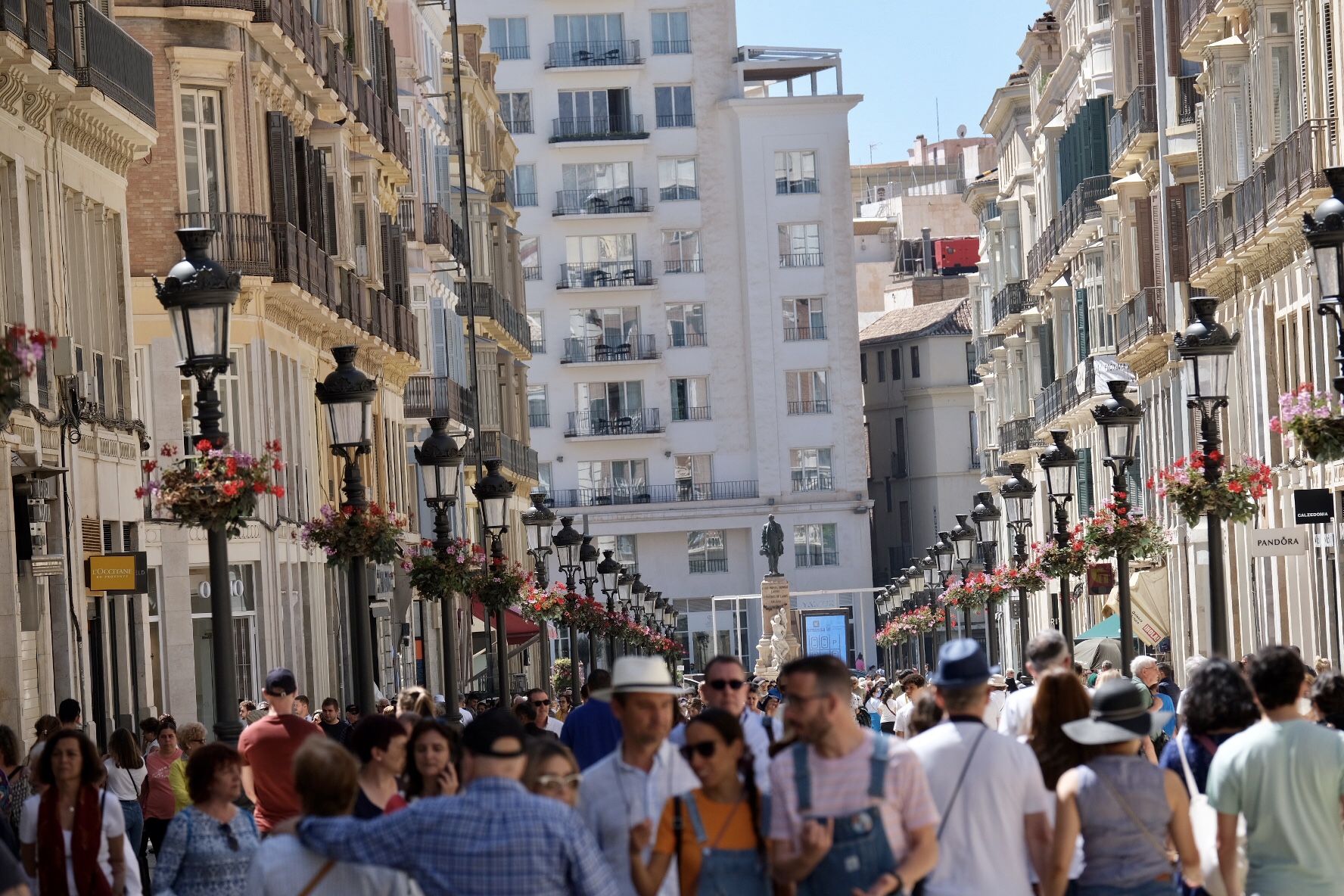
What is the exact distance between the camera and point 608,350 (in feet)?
328

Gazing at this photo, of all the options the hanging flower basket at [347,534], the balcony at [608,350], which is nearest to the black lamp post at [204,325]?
the hanging flower basket at [347,534]

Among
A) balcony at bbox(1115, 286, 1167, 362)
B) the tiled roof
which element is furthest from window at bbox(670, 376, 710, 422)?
balcony at bbox(1115, 286, 1167, 362)

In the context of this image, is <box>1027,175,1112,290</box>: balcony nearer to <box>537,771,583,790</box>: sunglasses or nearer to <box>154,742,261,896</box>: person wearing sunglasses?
<box>154,742,261,896</box>: person wearing sunglasses

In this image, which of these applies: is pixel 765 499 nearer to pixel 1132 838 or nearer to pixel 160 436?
pixel 160 436

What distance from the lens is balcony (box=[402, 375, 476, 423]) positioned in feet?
181

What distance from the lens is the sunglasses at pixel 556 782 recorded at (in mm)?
9523

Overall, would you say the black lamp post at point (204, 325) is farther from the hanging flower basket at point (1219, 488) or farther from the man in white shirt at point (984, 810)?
the hanging flower basket at point (1219, 488)

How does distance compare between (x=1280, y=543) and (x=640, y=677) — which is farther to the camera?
(x=1280, y=543)

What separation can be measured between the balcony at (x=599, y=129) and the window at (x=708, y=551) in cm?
1430

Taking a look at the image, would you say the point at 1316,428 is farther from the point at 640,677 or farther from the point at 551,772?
the point at 551,772

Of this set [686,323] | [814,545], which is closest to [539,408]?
[686,323]

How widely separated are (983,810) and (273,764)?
4944 mm

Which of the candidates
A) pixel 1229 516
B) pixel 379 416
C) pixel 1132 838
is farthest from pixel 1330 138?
pixel 1132 838

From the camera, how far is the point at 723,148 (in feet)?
329
